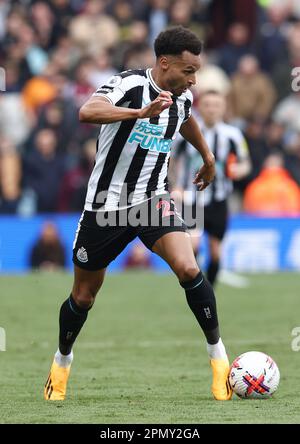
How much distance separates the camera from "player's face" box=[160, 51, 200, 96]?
23.3 ft

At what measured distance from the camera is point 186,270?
7.16 m

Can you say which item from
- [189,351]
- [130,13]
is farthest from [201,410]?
[130,13]

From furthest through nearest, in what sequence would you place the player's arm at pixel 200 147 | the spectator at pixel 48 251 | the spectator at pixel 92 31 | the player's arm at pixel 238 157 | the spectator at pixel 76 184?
the spectator at pixel 92 31 < the spectator at pixel 76 184 < the spectator at pixel 48 251 < the player's arm at pixel 238 157 < the player's arm at pixel 200 147

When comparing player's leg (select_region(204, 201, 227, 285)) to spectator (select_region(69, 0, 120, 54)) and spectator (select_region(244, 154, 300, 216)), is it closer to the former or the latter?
spectator (select_region(244, 154, 300, 216))

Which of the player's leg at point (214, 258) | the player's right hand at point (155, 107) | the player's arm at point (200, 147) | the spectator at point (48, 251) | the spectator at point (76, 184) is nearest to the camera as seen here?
the player's right hand at point (155, 107)

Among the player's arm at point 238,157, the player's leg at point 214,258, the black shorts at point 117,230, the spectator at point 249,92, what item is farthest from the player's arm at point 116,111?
the spectator at point 249,92

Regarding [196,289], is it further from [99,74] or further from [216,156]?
[99,74]

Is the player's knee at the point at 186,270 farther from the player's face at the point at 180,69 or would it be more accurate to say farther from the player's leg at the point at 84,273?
the player's face at the point at 180,69

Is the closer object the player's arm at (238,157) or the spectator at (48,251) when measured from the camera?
the player's arm at (238,157)

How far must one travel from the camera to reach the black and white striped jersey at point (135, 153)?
7281 mm

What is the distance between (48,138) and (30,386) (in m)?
9.60

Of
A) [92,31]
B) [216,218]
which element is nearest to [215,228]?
[216,218]

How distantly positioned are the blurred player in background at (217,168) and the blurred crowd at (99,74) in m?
4.18

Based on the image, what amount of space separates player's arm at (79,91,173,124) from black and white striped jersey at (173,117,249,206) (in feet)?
19.9
